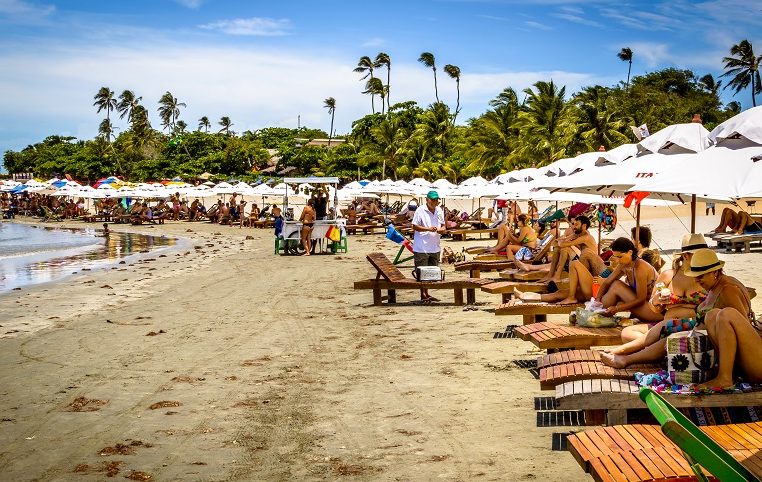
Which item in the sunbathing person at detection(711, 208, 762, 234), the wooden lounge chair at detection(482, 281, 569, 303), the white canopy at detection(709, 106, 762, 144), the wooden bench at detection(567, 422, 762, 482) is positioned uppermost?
the white canopy at detection(709, 106, 762, 144)

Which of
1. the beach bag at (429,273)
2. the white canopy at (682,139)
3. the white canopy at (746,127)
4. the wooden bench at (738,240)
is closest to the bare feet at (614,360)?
the white canopy at (746,127)

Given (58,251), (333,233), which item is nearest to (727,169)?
(333,233)

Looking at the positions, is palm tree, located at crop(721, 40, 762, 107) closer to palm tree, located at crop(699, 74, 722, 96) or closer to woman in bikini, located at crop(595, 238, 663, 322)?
palm tree, located at crop(699, 74, 722, 96)

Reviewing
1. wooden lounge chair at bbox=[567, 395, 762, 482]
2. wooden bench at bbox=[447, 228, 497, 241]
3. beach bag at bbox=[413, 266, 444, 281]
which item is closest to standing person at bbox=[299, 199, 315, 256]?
wooden bench at bbox=[447, 228, 497, 241]

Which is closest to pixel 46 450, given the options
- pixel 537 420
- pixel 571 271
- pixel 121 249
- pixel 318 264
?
pixel 537 420

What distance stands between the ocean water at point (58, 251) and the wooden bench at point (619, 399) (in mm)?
15876

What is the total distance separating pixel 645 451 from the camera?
14.5 feet

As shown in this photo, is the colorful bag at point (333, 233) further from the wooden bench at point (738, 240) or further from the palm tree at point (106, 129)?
the palm tree at point (106, 129)

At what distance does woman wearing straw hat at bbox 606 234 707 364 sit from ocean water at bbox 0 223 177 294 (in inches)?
603

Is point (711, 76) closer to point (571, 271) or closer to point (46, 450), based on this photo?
point (571, 271)

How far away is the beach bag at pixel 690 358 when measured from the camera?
543 centimetres

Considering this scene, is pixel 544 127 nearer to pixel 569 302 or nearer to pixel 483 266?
pixel 483 266

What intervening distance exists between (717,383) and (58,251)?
96.1ft

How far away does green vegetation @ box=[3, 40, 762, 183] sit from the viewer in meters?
47.9
